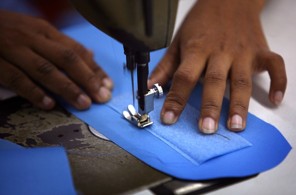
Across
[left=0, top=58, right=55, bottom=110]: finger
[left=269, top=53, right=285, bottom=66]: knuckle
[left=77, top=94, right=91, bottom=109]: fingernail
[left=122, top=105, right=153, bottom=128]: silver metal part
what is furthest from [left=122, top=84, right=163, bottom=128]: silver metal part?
[left=269, top=53, right=285, bottom=66]: knuckle

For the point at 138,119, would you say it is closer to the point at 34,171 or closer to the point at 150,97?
the point at 150,97

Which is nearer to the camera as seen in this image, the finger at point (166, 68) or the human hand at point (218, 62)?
the human hand at point (218, 62)

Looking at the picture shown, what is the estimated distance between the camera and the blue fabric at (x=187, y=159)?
0.81m

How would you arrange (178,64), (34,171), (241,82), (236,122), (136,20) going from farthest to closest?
(178,64) → (241,82) → (236,122) → (34,171) → (136,20)

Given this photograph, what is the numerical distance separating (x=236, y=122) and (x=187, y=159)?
0.15 metres

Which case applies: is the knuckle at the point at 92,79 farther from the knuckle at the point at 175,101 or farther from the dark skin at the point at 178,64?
the knuckle at the point at 175,101

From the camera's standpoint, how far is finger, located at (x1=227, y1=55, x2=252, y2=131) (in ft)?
3.03

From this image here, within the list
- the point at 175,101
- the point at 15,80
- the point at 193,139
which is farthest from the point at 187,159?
the point at 15,80

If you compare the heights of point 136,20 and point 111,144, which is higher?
point 136,20

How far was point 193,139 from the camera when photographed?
89 cm

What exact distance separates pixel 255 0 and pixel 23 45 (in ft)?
2.34

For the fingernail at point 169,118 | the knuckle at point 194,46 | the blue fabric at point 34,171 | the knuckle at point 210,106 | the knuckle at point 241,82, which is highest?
the knuckle at point 194,46

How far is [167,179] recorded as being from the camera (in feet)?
2.59

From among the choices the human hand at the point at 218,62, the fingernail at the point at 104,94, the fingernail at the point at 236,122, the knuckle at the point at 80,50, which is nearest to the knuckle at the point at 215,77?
the human hand at the point at 218,62
